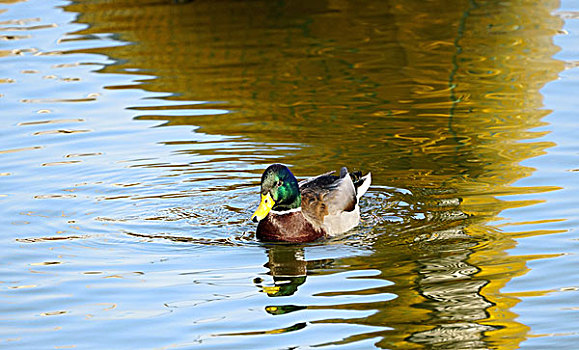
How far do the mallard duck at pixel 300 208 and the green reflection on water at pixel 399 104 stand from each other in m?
0.28

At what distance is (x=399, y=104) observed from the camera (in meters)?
12.5

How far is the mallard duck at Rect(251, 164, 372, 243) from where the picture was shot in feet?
28.1

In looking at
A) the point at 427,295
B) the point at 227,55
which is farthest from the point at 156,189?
the point at 227,55

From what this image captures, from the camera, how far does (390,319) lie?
6.79 metres

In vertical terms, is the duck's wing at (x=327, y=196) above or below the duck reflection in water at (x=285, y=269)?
above

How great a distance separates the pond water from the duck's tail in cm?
20

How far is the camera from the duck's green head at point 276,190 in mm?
8516

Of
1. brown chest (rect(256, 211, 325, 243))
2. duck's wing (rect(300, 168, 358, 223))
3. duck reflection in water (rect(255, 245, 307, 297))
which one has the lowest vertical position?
duck reflection in water (rect(255, 245, 307, 297))

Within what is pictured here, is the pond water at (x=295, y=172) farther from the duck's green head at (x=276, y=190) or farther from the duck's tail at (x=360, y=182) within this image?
the duck's green head at (x=276, y=190)

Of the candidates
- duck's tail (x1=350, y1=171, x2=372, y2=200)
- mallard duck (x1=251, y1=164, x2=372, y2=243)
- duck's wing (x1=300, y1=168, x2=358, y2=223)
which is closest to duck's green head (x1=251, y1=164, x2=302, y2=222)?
mallard duck (x1=251, y1=164, x2=372, y2=243)

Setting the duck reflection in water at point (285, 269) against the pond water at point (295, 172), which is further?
the duck reflection in water at point (285, 269)

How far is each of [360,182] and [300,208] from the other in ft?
2.59

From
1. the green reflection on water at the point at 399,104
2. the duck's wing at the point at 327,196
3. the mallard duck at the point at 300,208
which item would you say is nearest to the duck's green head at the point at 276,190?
the mallard duck at the point at 300,208

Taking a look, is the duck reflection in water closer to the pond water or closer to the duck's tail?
the pond water
